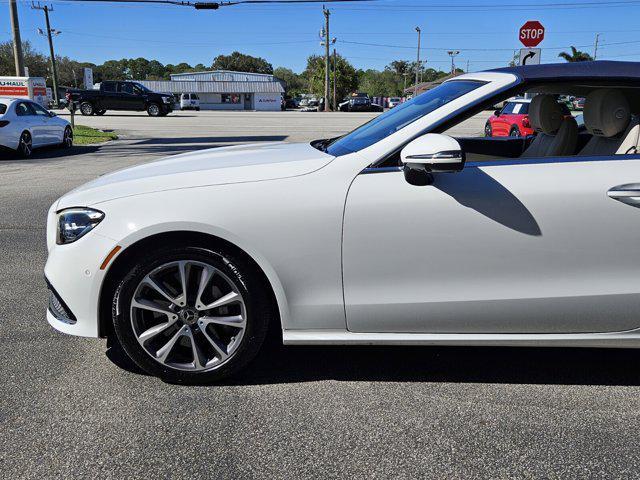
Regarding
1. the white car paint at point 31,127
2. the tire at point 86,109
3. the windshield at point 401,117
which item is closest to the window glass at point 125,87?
the tire at point 86,109

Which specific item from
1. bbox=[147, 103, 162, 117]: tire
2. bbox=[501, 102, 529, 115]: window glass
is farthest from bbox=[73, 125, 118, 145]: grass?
bbox=[147, 103, 162, 117]: tire

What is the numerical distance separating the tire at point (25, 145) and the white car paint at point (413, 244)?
12.9 m

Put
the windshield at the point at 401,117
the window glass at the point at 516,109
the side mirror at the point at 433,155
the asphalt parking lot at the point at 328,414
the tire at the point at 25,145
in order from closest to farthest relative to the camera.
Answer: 1. the asphalt parking lot at the point at 328,414
2. the side mirror at the point at 433,155
3. the windshield at the point at 401,117
4. the tire at the point at 25,145
5. the window glass at the point at 516,109

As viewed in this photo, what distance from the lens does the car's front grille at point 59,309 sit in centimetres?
313

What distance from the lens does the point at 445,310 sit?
3.01m

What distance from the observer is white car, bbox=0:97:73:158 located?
552 inches

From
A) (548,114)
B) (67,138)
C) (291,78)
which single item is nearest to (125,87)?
(67,138)

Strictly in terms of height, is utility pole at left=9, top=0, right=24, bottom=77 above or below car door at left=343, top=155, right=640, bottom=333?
above

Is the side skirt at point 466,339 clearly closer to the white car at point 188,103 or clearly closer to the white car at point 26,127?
the white car at point 26,127

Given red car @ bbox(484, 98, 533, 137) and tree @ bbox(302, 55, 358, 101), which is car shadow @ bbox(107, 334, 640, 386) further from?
tree @ bbox(302, 55, 358, 101)

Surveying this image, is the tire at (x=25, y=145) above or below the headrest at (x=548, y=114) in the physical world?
below

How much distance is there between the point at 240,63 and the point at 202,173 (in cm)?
14995

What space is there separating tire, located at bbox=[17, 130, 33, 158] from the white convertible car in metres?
12.8

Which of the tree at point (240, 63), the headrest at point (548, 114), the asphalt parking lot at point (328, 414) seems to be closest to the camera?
the asphalt parking lot at point (328, 414)
